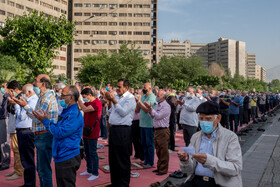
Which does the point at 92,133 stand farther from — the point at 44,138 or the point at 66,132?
the point at 66,132

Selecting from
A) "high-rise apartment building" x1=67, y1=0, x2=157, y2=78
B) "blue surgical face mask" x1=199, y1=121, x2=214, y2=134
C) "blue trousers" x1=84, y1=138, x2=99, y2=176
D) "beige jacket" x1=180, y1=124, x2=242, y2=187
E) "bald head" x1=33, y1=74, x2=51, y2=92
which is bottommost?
"blue trousers" x1=84, y1=138, x2=99, y2=176

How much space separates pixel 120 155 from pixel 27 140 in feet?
6.36

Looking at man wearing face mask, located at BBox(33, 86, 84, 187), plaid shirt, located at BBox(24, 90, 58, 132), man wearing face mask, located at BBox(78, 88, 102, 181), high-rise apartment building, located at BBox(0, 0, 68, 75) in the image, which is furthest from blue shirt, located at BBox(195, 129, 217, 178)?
high-rise apartment building, located at BBox(0, 0, 68, 75)

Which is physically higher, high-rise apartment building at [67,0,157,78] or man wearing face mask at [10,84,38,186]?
high-rise apartment building at [67,0,157,78]

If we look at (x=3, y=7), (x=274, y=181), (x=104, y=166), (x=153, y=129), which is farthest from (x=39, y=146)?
(x=3, y=7)

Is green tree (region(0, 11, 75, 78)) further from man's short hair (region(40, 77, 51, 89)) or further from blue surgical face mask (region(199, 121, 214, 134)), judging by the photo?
blue surgical face mask (region(199, 121, 214, 134))

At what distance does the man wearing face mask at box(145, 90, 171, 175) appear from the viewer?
649 centimetres

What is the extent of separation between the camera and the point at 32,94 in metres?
5.50

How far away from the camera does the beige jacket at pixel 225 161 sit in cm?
274

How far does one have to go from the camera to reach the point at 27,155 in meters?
5.31

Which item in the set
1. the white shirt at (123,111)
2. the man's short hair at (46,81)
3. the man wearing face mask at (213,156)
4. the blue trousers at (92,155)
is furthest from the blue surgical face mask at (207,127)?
the blue trousers at (92,155)

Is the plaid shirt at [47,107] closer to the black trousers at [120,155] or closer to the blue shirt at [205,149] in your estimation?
the black trousers at [120,155]

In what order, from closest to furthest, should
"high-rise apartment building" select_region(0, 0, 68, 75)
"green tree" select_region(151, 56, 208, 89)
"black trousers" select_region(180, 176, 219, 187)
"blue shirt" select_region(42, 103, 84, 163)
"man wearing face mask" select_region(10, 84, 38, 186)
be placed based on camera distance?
"black trousers" select_region(180, 176, 219, 187)
"blue shirt" select_region(42, 103, 84, 163)
"man wearing face mask" select_region(10, 84, 38, 186)
"green tree" select_region(151, 56, 208, 89)
"high-rise apartment building" select_region(0, 0, 68, 75)

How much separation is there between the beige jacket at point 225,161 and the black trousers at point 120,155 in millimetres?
2385
